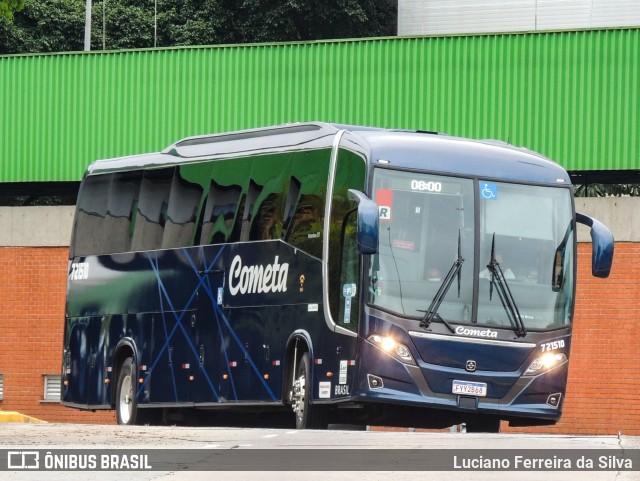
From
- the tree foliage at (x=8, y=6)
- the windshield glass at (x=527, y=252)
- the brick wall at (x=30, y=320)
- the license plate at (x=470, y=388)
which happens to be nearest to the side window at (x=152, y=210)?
the tree foliage at (x=8, y=6)

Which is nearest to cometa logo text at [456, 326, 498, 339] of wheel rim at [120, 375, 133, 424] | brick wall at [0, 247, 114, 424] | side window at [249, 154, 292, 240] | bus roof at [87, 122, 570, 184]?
bus roof at [87, 122, 570, 184]

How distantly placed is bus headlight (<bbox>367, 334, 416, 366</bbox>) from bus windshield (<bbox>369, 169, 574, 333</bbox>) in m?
0.33

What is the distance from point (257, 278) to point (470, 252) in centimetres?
306

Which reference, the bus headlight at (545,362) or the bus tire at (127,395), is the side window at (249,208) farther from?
the bus headlight at (545,362)

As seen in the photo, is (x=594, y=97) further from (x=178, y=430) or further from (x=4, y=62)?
(x=178, y=430)

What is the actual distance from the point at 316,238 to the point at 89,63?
14479mm

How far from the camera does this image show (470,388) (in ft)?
59.1

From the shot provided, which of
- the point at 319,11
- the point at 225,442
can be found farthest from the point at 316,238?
the point at 319,11

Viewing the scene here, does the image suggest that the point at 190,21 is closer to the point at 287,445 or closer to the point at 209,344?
the point at 209,344

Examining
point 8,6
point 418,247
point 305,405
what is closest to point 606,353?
point 305,405

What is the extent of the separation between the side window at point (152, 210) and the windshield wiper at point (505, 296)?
588cm

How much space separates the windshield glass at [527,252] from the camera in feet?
60.2

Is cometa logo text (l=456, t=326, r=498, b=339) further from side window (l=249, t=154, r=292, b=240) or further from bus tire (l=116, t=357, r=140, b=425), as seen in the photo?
bus tire (l=116, t=357, r=140, b=425)

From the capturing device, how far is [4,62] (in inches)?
1287
